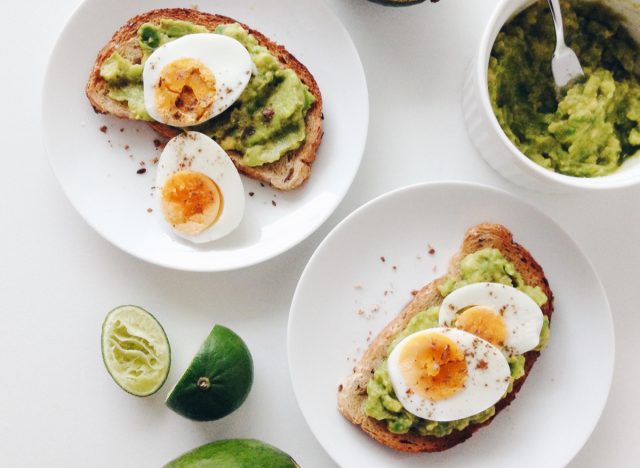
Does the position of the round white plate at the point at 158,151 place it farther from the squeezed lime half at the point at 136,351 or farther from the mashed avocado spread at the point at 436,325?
the mashed avocado spread at the point at 436,325

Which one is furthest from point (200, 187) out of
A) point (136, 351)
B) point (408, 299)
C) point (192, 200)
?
point (408, 299)

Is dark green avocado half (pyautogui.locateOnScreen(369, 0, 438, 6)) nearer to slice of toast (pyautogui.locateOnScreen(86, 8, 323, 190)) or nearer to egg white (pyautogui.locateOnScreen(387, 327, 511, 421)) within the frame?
slice of toast (pyautogui.locateOnScreen(86, 8, 323, 190))

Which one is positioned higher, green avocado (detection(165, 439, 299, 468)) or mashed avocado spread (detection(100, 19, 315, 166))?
mashed avocado spread (detection(100, 19, 315, 166))

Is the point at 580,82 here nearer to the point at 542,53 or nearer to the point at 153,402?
the point at 542,53

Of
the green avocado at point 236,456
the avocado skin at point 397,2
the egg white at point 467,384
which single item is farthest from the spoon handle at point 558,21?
the green avocado at point 236,456

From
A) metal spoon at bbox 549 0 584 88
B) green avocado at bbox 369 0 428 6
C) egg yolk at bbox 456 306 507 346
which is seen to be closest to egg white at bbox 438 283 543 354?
egg yolk at bbox 456 306 507 346

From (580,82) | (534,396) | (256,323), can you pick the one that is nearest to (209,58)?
(256,323)

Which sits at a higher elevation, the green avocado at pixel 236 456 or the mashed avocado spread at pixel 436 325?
the mashed avocado spread at pixel 436 325
